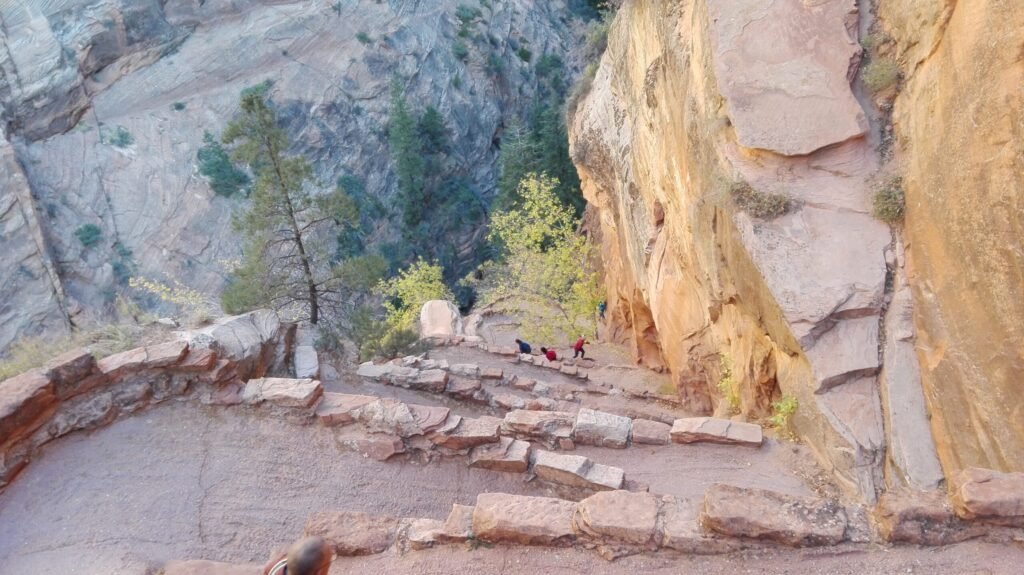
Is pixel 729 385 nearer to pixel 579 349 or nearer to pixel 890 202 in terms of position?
pixel 890 202

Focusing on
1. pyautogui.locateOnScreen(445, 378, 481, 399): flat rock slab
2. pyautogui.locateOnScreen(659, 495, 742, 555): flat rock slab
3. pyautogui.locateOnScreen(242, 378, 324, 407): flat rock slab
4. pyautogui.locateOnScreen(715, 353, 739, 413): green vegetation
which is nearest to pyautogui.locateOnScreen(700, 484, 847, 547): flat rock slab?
pyautogui.locateOnScreen(659, 495, 742, 555): flat rock slab

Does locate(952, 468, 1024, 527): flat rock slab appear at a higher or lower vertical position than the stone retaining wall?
lower

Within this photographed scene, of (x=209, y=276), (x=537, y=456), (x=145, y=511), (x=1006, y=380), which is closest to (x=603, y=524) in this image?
(x=537, y=456)

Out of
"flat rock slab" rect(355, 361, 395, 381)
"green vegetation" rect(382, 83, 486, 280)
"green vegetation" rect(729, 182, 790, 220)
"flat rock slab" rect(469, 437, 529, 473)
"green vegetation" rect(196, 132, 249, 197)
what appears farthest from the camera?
"green vegetation" rect(382, 83, 486, 280)

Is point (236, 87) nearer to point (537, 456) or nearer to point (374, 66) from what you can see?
point (374, 66)

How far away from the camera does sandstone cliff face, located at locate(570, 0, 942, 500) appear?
6.97m

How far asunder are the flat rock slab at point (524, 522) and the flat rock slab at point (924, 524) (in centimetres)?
257

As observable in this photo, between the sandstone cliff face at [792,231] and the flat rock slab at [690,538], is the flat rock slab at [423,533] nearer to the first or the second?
the flat rock slab at [690,538]

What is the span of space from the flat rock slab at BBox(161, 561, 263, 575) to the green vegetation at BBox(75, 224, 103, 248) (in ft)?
116

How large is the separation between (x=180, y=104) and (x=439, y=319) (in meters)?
26.8

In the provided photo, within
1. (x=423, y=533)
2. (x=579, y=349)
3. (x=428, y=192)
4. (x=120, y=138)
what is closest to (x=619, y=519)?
(x=423, y=533)

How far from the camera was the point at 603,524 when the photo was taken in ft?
16.2

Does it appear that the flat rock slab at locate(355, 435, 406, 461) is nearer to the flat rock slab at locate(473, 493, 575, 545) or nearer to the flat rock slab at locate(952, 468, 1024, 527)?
the flat rock slab at locate(473, 493, 575, 545)

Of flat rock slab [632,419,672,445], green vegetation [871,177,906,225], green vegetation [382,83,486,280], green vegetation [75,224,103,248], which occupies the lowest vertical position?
flat rock slab [632,419,672,445]
